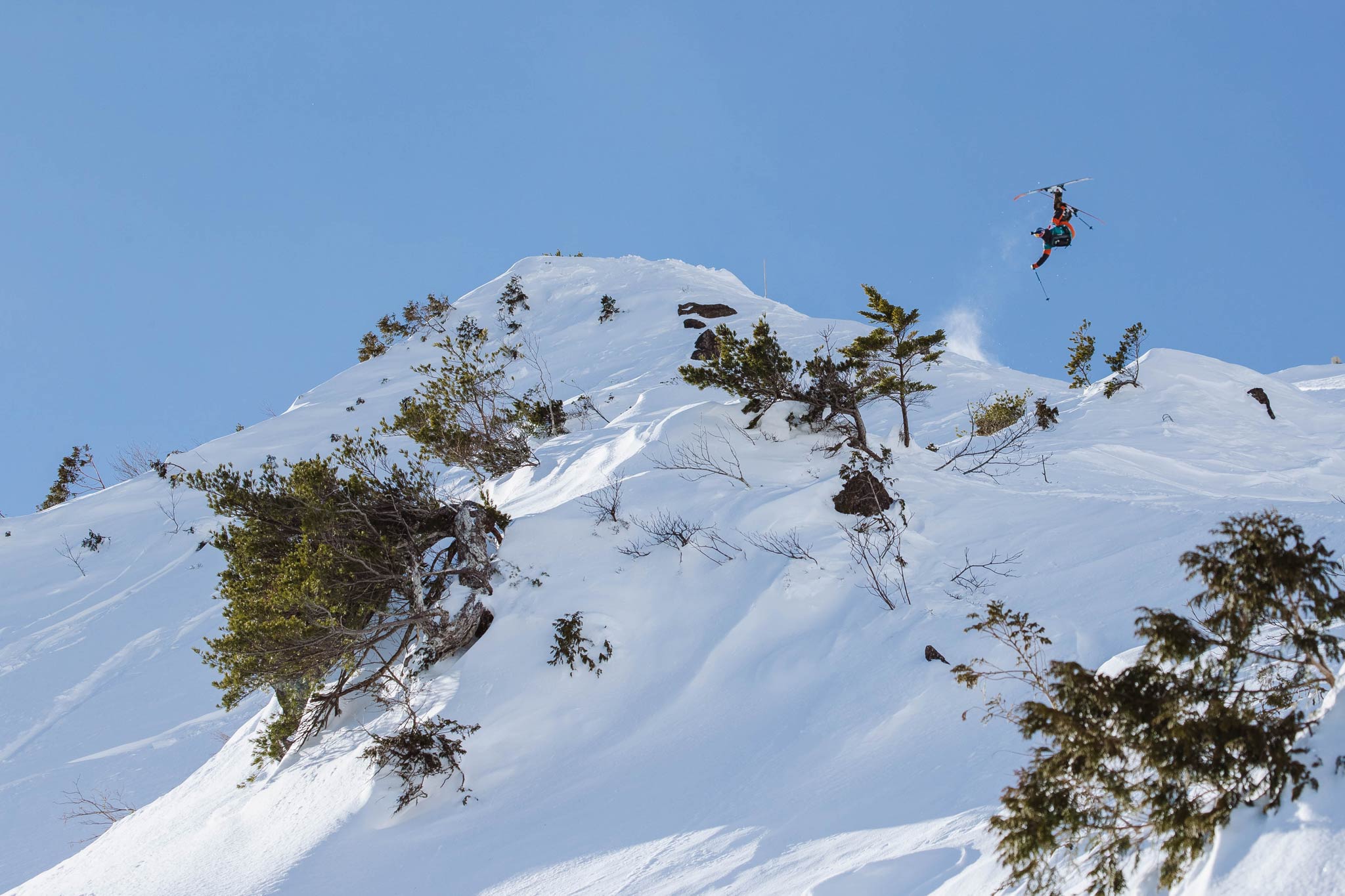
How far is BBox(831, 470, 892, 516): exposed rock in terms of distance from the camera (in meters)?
9.51

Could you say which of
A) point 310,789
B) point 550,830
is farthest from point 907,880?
point 310,789

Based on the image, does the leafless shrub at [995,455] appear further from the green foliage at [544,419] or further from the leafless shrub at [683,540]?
the green foliage at [544,419]

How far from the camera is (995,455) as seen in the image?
12672 millimetres

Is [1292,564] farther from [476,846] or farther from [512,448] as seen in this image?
[512,448]

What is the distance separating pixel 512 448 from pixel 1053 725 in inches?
515

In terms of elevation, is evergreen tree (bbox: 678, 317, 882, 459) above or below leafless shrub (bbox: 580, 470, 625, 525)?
above

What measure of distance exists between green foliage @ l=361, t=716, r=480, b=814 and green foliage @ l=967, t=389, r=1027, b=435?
45.3 feet

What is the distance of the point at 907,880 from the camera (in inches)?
149

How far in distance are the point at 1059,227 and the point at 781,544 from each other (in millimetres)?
5601

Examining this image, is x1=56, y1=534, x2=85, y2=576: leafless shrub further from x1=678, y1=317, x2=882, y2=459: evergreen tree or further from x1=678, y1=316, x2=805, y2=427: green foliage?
x1=678, y1=317, x2=882, y2=459: evergreen tree

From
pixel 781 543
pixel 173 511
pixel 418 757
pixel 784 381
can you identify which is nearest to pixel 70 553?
pixel 173 511

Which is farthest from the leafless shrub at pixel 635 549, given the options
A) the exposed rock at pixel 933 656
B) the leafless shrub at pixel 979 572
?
the exposed rock at pixel 933 656

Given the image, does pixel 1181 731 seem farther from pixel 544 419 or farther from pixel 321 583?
pixel 544 419

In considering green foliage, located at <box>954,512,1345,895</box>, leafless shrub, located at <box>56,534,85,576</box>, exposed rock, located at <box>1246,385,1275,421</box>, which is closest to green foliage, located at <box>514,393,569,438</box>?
leafless shrub, located at <box>56,534,85,576</box>
